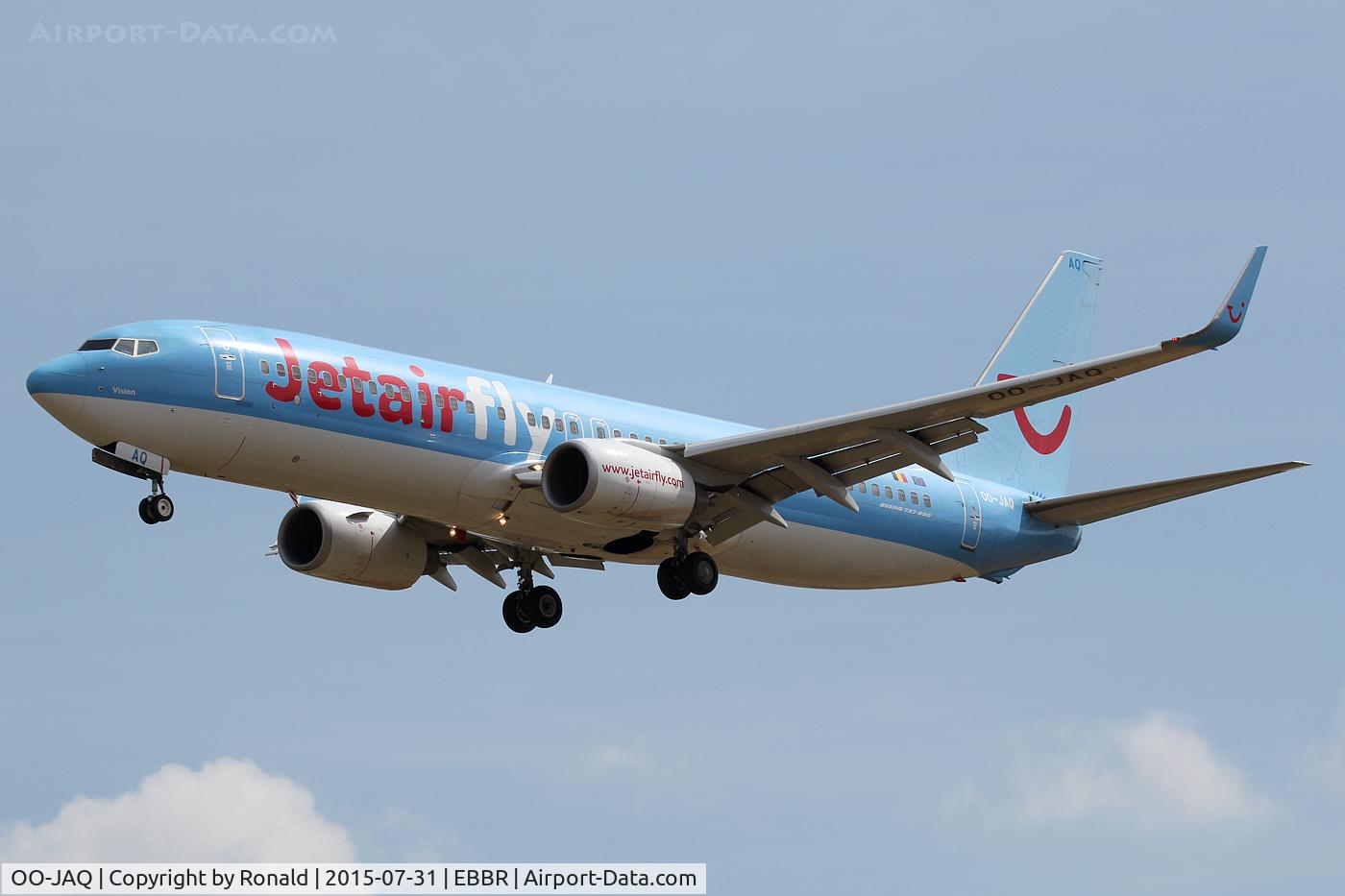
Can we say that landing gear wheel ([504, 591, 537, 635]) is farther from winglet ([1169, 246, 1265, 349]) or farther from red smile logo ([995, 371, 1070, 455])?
winglet ([1169, 246, 1265, 349])

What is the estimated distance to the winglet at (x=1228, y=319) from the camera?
31266 mm

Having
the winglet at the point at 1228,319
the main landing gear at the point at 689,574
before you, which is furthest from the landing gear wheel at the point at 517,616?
the winglet at the point at 1228,319

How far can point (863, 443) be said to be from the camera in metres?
36.8

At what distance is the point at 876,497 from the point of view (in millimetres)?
41562

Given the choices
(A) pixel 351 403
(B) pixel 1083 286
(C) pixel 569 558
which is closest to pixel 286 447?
(A) pixel 351 403

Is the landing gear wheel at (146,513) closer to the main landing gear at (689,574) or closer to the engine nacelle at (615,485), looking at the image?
the engine nacelle at (615,485)

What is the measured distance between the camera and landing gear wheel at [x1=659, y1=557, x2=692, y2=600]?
125 ft

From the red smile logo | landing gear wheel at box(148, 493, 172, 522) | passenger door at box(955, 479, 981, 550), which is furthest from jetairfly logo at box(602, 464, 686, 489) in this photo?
the red smile logo


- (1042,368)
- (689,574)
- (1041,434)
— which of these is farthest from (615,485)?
(1042,368)

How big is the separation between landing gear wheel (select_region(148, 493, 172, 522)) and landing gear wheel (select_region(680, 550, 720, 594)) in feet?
32.7

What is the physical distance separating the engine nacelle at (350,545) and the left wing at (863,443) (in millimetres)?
6973

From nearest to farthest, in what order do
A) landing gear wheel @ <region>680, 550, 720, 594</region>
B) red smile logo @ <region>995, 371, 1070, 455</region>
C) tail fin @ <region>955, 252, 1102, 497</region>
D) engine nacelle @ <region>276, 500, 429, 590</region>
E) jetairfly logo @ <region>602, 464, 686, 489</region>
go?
1. jetairfly logo @ <region>602, 464, 686, 489</region>
2. landing gear wheel @ <region>680, 550, 720, 594</region>
3. engine nacelle @ <region>276, 500, 429, 590</region>
4. tail fin @ <region>955, 252, 1102, 497</region>
5. red smile logo @ <region>995, 371, 1070, 455</region>

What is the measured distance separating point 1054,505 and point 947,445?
7.98 m

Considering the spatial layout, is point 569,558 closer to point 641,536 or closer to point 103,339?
point 641,536
